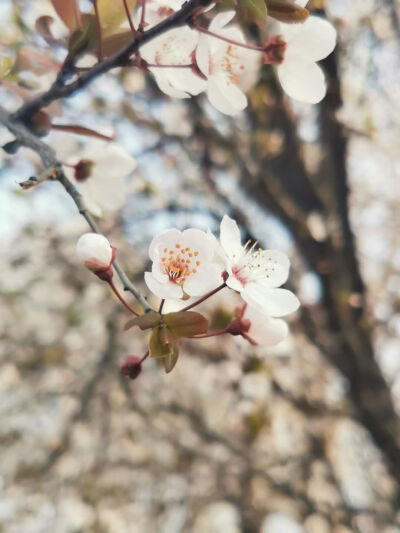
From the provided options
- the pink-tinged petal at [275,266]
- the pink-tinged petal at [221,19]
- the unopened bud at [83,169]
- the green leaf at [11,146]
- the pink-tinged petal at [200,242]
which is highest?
the pink-tinged petal at [221,19]

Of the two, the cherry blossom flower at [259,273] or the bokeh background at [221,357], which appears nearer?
the cherry blossom flower at [259,273]

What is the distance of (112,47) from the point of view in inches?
21.2

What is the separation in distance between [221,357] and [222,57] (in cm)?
213

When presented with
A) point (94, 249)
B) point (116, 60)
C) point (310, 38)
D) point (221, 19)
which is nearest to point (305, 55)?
point (310, 38)

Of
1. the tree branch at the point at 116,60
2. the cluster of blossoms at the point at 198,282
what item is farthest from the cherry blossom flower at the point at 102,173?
the cluster of blossoms at the point at 198,282

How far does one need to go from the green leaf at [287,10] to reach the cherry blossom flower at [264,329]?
28cm

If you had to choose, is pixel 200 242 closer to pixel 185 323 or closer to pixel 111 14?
pixel 185 323

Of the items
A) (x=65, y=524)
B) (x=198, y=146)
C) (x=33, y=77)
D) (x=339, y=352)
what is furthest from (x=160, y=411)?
(x=33, y=77)

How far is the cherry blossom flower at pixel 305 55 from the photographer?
58 cm

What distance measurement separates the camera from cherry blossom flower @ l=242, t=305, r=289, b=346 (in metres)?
0.50

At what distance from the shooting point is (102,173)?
707mm

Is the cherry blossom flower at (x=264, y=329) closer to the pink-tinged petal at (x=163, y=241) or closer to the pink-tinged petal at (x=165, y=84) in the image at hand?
the pink-tinged petal at (x=163, y=241)

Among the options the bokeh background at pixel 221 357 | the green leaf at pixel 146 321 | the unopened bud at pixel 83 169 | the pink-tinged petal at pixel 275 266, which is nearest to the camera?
the green leaf at pixel 146 321

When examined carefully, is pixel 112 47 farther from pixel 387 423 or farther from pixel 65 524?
pixel 65 524
